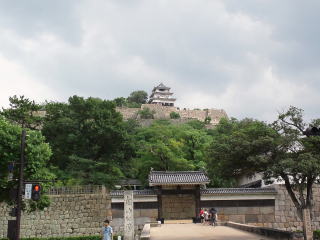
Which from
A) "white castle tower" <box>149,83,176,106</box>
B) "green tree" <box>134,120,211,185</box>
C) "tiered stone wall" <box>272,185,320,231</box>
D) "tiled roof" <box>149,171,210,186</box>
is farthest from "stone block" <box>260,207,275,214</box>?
"white castle tower" <box>149,83,176,106</box>

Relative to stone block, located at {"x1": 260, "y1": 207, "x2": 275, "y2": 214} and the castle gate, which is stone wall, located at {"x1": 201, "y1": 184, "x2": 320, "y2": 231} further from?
the castle gate

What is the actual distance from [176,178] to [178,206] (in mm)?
2036

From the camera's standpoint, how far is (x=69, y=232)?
2445cm

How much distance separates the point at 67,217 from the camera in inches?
973

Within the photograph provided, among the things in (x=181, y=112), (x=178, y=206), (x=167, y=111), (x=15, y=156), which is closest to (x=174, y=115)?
(x=167, y=111)

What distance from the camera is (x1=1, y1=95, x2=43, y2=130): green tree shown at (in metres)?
34.7

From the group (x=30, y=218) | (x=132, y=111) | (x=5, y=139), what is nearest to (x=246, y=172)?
(x=5, y=139)

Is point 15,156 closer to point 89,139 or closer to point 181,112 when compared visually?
point 89,139

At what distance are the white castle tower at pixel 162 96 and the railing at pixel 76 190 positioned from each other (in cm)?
7706

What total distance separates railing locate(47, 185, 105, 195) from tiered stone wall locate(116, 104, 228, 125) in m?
52.5

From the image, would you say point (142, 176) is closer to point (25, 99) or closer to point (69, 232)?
point (69, 232)

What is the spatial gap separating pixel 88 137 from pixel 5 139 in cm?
1575

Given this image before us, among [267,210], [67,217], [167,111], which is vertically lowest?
[67,217]

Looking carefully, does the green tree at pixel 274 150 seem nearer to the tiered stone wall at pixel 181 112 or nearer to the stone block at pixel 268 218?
the stone block at pixel 268 218
